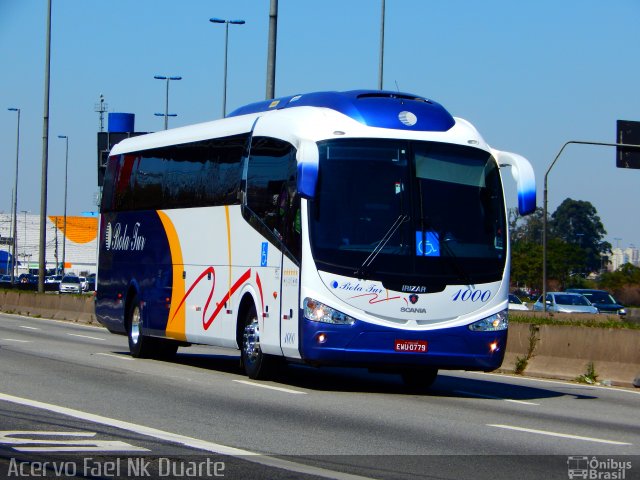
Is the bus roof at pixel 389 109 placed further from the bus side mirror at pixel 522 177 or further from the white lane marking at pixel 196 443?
the white lane marking at pixel 196 443

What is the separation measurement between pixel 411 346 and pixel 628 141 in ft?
69.6

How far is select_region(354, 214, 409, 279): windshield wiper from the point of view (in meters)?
15.2

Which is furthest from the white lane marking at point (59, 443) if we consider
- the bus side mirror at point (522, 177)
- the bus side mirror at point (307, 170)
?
the bus side mirror at point (522, 177)

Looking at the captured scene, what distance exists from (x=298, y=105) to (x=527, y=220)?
541 ft

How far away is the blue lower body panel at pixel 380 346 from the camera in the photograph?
596 inches

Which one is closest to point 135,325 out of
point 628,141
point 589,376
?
point 589,376

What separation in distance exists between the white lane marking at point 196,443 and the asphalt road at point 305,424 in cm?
1

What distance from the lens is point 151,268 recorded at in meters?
21.3

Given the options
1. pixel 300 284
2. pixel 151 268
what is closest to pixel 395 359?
pixel 300 284

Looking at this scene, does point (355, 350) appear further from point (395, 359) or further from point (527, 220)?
point (527, 220)

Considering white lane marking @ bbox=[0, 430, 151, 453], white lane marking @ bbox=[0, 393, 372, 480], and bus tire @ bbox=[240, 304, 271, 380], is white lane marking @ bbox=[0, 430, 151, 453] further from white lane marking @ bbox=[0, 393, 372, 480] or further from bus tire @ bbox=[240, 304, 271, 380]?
bus tire @ bbox=[240, 304, 271, 380]

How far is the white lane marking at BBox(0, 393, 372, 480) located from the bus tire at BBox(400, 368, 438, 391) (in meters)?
5.88

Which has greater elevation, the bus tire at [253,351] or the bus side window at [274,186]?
the bus side window at [274,186]

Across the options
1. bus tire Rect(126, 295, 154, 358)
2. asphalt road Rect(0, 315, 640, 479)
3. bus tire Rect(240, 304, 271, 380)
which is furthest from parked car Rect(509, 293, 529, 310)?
bus tire Rect(240, 304, 271, 380)
